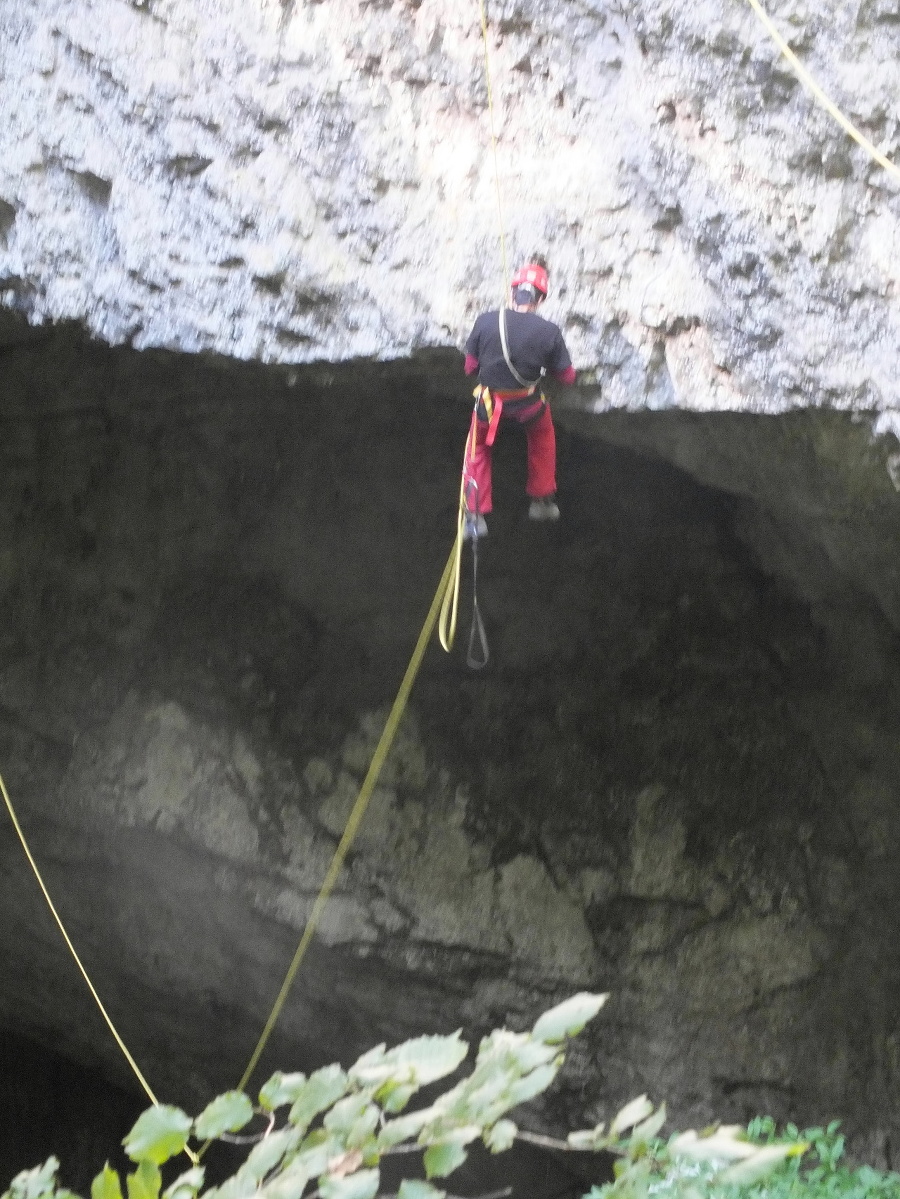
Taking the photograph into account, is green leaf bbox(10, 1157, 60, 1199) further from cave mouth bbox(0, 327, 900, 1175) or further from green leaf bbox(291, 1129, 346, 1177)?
cave mouth bbox(0, 327, 900, 1175)

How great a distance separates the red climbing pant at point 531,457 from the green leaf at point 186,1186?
1388mm

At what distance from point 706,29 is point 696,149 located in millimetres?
215

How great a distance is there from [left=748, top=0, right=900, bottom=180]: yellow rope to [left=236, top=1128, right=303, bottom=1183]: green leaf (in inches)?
72.0

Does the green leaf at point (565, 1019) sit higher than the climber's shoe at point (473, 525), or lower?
lower

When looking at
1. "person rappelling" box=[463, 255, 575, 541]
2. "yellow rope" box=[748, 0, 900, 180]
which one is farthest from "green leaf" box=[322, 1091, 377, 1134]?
"yellow rope" box=[748, 0, 900, 180]

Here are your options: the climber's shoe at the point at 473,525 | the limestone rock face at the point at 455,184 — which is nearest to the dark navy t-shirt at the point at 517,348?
the limestone rock face at the point at 455,184

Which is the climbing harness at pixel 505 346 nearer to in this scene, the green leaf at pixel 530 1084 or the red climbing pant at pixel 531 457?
the red climbing pant at pixel 531 457

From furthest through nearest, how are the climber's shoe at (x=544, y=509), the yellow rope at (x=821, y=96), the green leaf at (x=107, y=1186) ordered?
1. the climber's shoe at (x=544, y=509)
2. the yellow rope at (x=821, y=96)
3. the green leaf at (x=107, y=1186)

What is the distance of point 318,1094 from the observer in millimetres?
795

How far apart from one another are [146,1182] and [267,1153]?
0.09 meters

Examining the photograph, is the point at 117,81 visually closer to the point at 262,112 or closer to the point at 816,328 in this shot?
the point at 262,112

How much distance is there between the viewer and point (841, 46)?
1.83m

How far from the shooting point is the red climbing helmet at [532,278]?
1.84m

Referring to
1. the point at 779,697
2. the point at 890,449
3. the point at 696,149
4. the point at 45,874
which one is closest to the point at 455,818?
the point at 779,697
